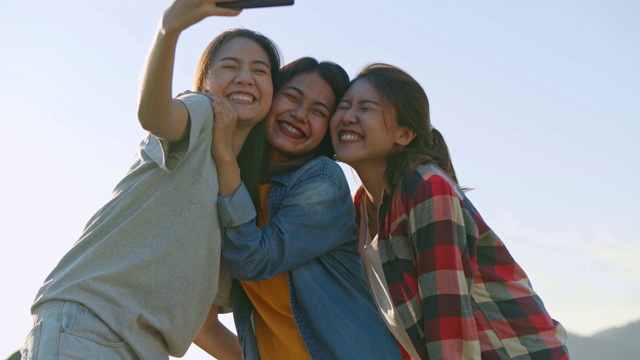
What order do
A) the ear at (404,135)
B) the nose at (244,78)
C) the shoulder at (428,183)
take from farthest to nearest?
the ear at (404,135)
the nose at (244,78)
the shoulder at (428,183)

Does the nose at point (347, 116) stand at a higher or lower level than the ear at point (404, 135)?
higher

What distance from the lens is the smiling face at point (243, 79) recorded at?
422 cm

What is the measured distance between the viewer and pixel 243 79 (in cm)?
421

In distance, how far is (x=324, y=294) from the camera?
4.16 m

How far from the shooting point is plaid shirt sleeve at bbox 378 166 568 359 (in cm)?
394

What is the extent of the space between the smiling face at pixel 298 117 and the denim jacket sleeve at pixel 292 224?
271 mm

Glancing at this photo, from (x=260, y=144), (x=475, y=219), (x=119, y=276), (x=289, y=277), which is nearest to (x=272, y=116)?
(x=260, y=144)

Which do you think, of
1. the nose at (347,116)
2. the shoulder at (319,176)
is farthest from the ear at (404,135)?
the shoulder at (319,176)

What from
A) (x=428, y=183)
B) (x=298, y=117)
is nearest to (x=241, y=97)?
(x=298, y=117)

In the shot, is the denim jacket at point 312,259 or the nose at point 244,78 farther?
the nose at point 244,78

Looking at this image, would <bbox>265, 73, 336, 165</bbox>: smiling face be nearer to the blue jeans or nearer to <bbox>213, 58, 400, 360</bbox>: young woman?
<bbox>213, 58, 400, 360</bbox>: young woman

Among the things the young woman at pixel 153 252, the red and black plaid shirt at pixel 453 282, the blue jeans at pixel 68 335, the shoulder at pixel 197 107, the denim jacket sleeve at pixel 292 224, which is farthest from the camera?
the red and black plaid shirt at pixel 453 282

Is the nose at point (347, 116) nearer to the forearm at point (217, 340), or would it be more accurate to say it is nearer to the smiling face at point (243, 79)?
the smiling face at point (243, 79)

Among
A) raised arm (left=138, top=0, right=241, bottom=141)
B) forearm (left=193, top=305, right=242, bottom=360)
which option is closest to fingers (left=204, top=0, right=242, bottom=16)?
raised arm (left=138, top=0, right=241, bottom=141)
